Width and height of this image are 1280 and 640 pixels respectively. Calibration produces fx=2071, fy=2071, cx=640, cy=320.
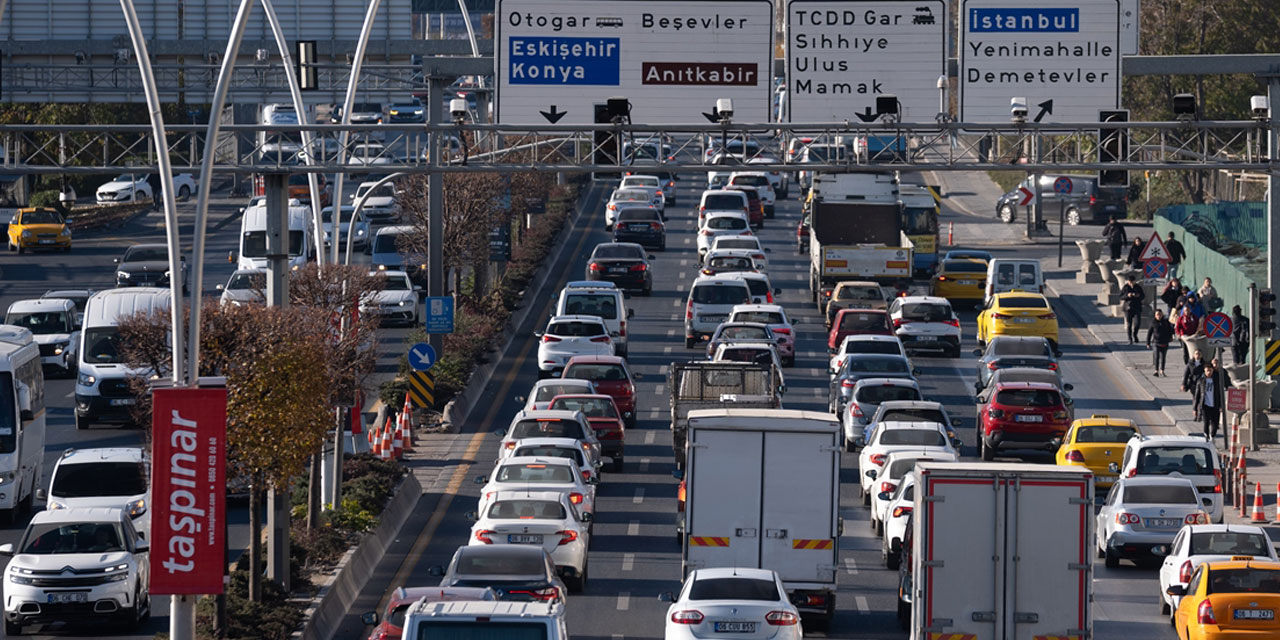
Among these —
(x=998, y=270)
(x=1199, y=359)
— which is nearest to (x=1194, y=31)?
(x=998, y=270)

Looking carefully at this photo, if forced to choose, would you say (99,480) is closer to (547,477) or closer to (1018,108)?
(547,477)

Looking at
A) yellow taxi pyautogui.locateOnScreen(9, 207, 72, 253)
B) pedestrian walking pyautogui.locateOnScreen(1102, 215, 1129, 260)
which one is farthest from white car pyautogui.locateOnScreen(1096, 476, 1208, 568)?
yellow taxi pyautogui.locateOnScreen(9, 207, 72, 253)

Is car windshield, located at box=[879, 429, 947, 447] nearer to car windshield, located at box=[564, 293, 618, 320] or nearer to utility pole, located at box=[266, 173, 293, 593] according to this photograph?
utility pole, located at box=[266, 173, 293, 593]

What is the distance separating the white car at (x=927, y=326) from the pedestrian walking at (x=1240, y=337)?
702 cm

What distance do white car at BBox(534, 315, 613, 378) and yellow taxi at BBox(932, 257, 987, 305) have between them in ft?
50.3

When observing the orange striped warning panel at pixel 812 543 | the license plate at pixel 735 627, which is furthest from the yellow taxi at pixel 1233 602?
the license plate at pixel 735 627

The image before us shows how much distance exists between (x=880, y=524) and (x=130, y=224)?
5631 cm

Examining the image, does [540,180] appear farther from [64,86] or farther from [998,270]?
[998,270]

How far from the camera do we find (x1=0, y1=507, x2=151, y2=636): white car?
80.0 feet

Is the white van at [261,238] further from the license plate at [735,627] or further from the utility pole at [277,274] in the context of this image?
the license plate at [735,627]

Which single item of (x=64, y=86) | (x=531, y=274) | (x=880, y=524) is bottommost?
(x=880, y=524)

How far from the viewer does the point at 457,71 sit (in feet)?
109

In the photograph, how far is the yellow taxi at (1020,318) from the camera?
49562 mm

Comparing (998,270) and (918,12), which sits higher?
(918,12)
